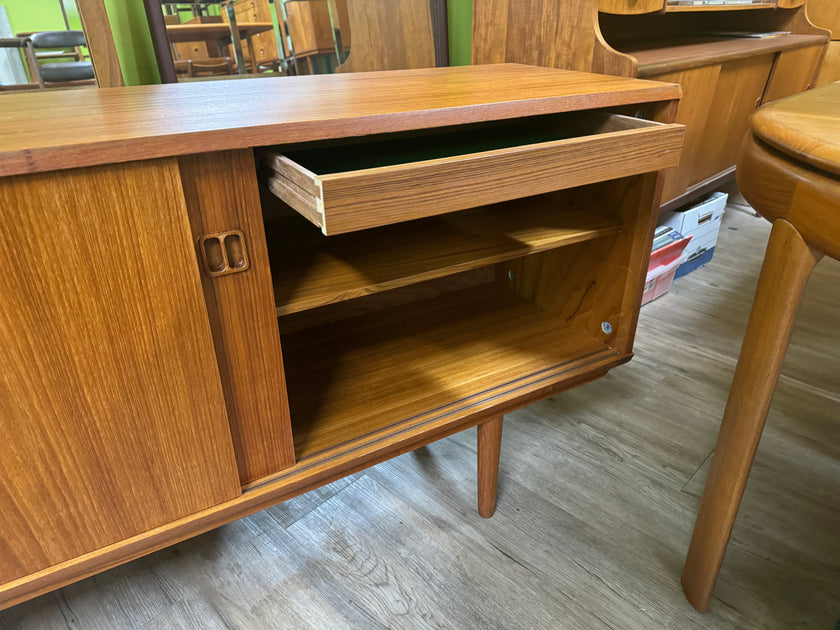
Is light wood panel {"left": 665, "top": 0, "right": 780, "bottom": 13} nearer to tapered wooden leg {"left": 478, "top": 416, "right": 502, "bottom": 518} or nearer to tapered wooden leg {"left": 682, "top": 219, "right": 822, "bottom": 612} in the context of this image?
tapered wooden leg {"left": 682, "top": 219, "right": 822, "bottom": 612}

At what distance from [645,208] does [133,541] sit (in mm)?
881

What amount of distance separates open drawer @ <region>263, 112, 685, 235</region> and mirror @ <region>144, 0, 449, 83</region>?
62cm

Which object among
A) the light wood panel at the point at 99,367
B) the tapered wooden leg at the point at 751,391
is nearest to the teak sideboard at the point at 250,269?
the light wood panel at the point at 99,367

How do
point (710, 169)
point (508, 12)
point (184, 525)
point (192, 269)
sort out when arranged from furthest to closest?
point (710, 169), point (508, 12), point (184, 525), point (192, 269)

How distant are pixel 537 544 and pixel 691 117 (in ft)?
3.80

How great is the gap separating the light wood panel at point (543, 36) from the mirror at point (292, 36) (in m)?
0.33

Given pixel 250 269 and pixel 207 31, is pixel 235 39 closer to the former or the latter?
pixel 207 31

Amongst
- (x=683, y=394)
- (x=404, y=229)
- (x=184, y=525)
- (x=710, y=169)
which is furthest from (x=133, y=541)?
(x=710, y=169)

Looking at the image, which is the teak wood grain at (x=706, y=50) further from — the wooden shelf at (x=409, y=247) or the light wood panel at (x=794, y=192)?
the light wood panel at (x=794, y=192)

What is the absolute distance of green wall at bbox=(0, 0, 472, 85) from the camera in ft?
3.80

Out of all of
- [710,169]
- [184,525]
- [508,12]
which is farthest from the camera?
[710,169]

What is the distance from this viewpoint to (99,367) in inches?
22.5

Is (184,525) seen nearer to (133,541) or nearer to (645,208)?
(133,541)

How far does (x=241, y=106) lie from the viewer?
68 cm
